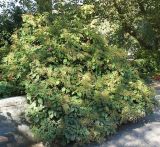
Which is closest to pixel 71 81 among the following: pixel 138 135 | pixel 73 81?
pixel 73 81

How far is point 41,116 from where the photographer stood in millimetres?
6129

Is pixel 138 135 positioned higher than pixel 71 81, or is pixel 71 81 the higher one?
pixel 71 81

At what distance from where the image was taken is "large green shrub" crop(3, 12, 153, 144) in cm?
604

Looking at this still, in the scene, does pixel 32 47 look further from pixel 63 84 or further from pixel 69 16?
pixel 69 16

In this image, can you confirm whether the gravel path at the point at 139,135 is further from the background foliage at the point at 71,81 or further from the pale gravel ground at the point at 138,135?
the background foliage at the point at 71,81

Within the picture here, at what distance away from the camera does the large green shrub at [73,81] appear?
6039 millimetres

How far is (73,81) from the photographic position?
6.52 meters

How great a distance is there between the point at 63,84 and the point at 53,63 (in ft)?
1.77

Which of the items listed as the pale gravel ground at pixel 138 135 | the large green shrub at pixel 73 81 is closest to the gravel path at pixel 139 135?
the pale gravel ground at pixel 138 135

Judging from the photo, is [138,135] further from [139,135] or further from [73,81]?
[73,81]

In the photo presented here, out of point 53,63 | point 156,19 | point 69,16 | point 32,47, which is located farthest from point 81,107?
point 156,19

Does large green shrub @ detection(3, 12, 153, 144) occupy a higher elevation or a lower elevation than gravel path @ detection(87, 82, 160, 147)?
higher

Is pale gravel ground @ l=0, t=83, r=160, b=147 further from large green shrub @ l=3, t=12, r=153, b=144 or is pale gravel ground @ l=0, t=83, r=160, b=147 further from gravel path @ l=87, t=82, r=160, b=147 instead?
large green shrub @ l=3, t=12, r=153, b=144

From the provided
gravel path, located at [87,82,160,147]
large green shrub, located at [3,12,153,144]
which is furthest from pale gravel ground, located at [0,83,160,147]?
large green shrub, located at [3,12,153,144]
